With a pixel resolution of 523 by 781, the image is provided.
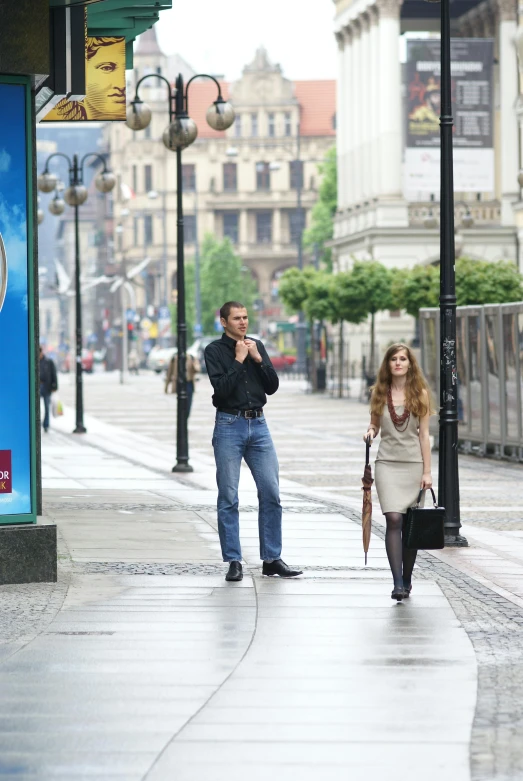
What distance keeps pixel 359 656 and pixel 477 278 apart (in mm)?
35413

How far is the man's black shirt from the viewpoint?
10766 millimetres

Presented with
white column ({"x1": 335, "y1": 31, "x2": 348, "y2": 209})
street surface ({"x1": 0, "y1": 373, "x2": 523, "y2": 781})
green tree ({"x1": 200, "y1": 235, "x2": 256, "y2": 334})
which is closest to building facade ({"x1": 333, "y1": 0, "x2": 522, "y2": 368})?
white column ({"x1": 335, "y1": 31, "x2": 348, "y2": 209})

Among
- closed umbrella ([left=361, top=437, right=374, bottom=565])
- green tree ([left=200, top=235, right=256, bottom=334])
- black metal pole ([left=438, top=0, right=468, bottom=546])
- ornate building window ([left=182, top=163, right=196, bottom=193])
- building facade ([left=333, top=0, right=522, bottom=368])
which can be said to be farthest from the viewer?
ornate building window ([left=182, top=163, right=196, bottom=193])

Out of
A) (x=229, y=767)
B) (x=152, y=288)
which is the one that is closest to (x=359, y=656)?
(x=229, y=767)

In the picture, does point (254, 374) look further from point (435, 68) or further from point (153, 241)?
point (153, 241)

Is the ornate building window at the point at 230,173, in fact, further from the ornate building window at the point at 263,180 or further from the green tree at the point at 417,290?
the green tree at the point at 417,290

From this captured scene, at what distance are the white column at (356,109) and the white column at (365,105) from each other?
2.48 feet

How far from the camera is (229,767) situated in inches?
233

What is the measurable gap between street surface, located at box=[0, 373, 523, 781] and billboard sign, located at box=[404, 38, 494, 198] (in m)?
43.2

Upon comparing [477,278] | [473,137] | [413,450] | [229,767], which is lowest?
[229,767]

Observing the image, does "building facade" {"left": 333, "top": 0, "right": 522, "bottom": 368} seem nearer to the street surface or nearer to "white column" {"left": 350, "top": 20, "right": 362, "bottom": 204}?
"white column" {"left": 350, "top": 20, "right": 362, "bottom": 204}

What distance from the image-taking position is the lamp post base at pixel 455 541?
13523 mm

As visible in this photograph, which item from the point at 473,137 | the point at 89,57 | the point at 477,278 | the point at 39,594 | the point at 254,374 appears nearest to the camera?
the point at 39,594

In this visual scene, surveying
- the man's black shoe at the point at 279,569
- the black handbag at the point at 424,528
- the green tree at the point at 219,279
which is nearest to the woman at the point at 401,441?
the black handbag at the point at 424,528
